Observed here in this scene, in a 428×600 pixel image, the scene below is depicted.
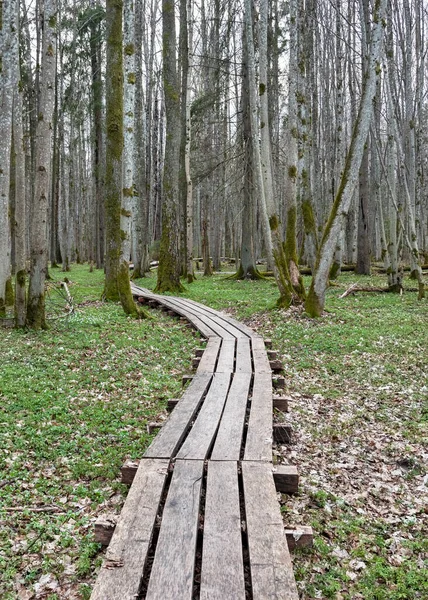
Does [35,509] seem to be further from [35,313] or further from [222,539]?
[35,313]

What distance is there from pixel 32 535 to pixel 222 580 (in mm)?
1696

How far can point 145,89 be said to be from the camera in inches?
1136

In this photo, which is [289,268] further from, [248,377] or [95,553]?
[95,553]

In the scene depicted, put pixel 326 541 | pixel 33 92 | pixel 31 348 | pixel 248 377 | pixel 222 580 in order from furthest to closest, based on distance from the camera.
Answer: pixel 33 92, pixel 31 348, pixel 248 377, pixel 326 541, pixel 222 580

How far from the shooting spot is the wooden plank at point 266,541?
8.05 feet

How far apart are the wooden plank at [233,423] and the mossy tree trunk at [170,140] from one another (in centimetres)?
955

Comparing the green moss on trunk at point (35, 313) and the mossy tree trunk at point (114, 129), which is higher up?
the mossy tree trunk at point (114, 129)

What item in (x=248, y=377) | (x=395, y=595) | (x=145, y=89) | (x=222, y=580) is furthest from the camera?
(x=145, y=89)

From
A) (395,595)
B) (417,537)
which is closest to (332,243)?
(417,537)

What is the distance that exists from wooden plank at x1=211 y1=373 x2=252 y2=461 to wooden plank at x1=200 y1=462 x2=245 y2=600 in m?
0.25

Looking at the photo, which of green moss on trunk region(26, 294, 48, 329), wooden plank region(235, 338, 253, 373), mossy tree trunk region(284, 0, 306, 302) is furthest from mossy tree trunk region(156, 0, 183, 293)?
wooden plank region(235, 338, 253, 373)

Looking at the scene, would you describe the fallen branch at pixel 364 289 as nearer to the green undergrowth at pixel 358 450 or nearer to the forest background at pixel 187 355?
the forest background at pixel 187 355

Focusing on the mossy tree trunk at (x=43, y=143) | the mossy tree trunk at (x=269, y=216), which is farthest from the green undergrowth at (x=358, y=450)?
the mossy tree trunk at (x=43, y=143)

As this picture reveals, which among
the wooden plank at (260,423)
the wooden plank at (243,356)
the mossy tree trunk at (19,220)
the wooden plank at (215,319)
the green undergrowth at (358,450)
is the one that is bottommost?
the green undergrowth at (358,450)
